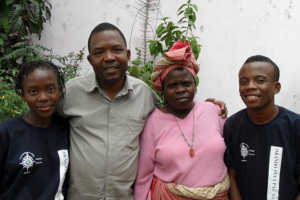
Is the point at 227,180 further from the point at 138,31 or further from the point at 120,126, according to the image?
the point at 138,31

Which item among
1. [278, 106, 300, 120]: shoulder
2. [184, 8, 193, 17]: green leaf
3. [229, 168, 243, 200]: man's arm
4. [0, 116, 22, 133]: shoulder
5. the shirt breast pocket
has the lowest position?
[229, 168, 243, 200]: man's arm

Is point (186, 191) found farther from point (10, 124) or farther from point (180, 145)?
point (10, 124)

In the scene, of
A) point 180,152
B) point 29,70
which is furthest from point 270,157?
point 29,70

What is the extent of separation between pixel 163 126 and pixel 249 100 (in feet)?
1.81

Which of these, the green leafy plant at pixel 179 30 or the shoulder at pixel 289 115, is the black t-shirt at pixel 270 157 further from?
the green leafy plant at pixel 179 30

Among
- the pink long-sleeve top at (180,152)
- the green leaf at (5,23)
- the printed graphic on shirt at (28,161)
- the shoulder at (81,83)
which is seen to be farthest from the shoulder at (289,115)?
the green leaf at (5,23)

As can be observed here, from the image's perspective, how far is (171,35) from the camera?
138 inches

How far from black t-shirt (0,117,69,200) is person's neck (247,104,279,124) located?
1.16m

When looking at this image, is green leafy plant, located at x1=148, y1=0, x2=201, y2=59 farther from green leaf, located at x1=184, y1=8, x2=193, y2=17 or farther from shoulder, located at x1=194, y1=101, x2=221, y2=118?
shoulder, located at x1=194, y1=101, x2=221, y2=118

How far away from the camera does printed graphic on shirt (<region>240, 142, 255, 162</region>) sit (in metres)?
1.86

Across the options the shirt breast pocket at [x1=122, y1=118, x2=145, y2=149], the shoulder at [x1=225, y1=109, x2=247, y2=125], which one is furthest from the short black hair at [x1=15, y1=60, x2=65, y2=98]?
the shoulder at [x1=225, y1=109, x2=247, y2=125]

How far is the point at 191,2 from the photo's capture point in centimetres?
353

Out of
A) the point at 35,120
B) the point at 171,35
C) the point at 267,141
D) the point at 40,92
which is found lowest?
the point at 267,141

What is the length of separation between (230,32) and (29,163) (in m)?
2.45
